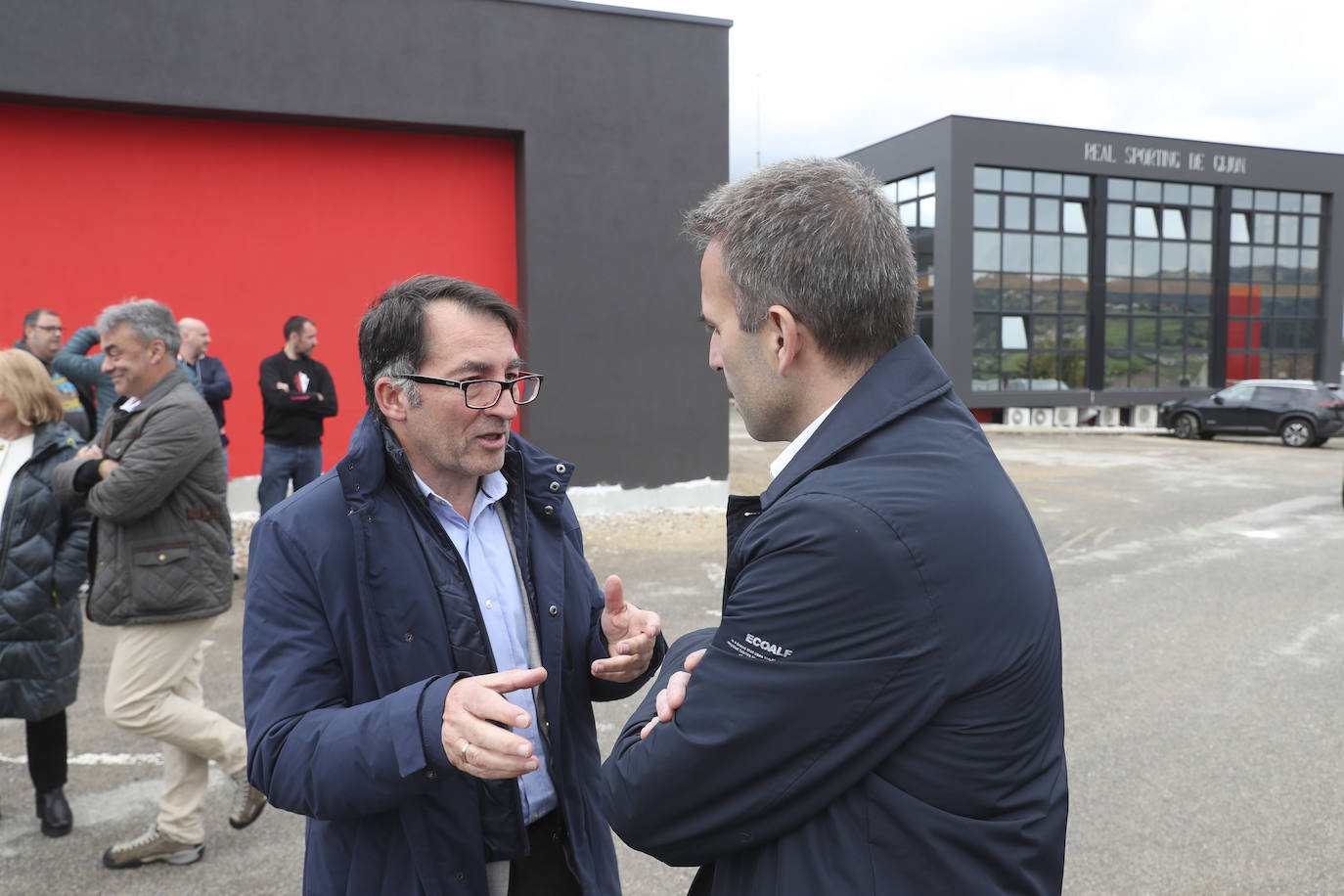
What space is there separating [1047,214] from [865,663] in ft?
113

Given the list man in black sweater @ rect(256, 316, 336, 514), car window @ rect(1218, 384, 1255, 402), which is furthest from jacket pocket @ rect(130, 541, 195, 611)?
car window @ rect(1218, 384, 1255, 402)

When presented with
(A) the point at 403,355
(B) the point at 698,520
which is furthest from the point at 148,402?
(B) the point at 698,520

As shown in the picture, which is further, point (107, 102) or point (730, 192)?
point (107, 102)

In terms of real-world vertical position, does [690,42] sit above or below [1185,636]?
above

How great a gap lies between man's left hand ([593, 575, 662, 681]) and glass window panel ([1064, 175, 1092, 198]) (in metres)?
34.4

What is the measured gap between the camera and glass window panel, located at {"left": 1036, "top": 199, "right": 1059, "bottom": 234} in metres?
32.2

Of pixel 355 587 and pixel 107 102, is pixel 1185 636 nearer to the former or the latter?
pixel 355 587

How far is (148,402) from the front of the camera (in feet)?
12.6

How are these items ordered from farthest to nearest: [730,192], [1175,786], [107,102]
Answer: [107,102] < [1175,786] < [730,192]

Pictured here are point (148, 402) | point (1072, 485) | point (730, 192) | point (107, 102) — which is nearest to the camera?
point (730, 192)

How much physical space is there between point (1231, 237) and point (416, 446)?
39.9 metres

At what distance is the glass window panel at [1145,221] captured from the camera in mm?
33469

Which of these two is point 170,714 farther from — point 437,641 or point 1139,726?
point 1139,726

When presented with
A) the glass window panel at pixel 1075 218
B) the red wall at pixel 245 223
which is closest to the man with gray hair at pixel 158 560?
the red wall at pixel 245 223
